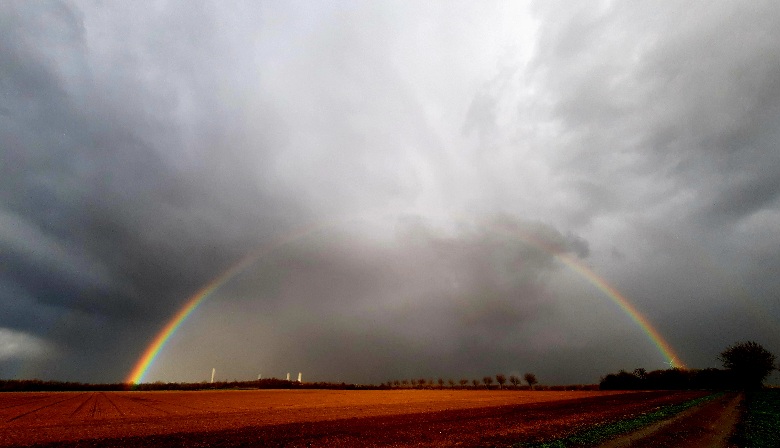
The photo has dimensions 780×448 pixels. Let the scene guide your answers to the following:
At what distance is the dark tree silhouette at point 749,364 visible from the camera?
6122 inches

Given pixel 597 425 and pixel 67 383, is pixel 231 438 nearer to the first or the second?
pixel 597 425

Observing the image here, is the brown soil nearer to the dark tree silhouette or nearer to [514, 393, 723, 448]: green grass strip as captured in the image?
[514, 393, 723, 448]: green grass strip

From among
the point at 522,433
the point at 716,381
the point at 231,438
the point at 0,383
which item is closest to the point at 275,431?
the point at 231,438

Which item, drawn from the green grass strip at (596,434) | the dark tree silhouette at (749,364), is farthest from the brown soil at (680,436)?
the dark tree silhouette at (749,364)

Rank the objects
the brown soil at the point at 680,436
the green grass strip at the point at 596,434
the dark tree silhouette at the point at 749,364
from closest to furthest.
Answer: the brown soil at the point at 680,436
the green grass strip at the point at 596,434
the dark tree silhouette at the point at 749,364

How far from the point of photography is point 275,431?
31.2 meters

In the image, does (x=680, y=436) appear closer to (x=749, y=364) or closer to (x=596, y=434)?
(x=596, y=434)

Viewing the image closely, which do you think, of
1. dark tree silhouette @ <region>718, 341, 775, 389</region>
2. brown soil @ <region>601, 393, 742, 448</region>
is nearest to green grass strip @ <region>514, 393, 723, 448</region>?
brown soil @ <region>601, 393, 742, 448</region>

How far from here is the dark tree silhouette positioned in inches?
6122

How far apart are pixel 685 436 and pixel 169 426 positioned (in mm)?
38866

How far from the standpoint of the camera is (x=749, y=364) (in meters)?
158

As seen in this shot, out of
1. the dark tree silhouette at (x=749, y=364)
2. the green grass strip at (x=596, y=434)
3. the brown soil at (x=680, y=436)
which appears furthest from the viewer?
the dark tree silhouette at (x=749, y=364)

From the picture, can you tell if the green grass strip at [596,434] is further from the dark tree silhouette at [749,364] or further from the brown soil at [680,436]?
the dark tree silhouette at [749,364]

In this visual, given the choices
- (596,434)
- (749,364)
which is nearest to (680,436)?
(596,434)
